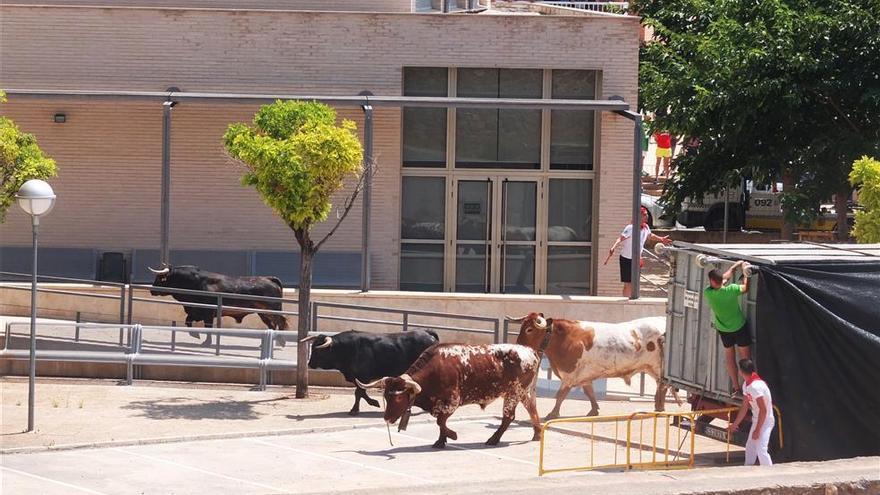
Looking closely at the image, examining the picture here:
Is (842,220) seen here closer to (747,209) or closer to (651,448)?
(747,209)

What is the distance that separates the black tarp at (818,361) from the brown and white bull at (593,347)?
10.8 ft

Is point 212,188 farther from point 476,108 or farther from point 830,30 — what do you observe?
point 830,30

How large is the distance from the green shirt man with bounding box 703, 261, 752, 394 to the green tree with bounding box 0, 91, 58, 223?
10806 millimetres

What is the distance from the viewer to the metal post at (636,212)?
1001 inches

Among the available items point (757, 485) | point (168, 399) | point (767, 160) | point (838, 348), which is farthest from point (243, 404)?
point (767, 160)

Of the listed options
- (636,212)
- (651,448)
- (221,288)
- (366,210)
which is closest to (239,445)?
(651,448)

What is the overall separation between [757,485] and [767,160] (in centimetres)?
2239

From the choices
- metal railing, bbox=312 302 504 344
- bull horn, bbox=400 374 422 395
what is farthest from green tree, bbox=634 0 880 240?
bull horn, bbox=400 374 422 395

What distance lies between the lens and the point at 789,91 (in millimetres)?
30156

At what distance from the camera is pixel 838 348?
49.0 feet

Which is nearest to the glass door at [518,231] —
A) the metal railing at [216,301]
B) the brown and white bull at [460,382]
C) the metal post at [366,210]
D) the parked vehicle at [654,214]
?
the metal post at [366,210]

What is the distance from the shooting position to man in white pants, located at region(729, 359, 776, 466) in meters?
14.3

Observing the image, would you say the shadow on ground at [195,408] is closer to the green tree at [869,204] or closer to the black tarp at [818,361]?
the black tarp at [818,361]

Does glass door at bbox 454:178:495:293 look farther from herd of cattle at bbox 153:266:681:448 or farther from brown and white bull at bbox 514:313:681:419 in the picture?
brown and white bull at bbox 514:313:681:419
